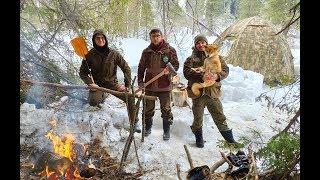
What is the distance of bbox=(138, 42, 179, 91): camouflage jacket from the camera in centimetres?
598

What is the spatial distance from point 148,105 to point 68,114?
144 cm

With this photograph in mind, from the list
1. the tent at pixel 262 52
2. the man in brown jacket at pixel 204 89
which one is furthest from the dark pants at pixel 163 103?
the tent at pixel 262 52

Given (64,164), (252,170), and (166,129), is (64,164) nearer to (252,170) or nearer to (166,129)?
(166,129)

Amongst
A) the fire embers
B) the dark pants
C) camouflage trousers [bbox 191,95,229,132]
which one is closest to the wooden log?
the fire embers

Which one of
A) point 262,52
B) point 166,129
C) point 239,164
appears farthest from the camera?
point 262,52

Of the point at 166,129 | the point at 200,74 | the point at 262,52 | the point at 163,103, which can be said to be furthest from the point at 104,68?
the point at 262,52

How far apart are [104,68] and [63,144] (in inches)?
64.1

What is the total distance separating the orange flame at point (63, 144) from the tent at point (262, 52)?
312 inches

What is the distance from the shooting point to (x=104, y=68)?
605 centimetres

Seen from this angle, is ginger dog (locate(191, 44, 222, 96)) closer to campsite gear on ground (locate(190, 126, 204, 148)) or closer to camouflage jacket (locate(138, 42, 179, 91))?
camouflage jacket (locate(138, 42, 179, 91))

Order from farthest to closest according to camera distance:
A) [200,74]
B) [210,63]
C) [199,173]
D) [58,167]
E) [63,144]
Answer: [200,74] → [210,63] → [63,144] → [58,167] → [199,173]

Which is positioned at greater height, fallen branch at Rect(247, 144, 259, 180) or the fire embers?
fallen branch at Rect(247, 144, 259, 180)
